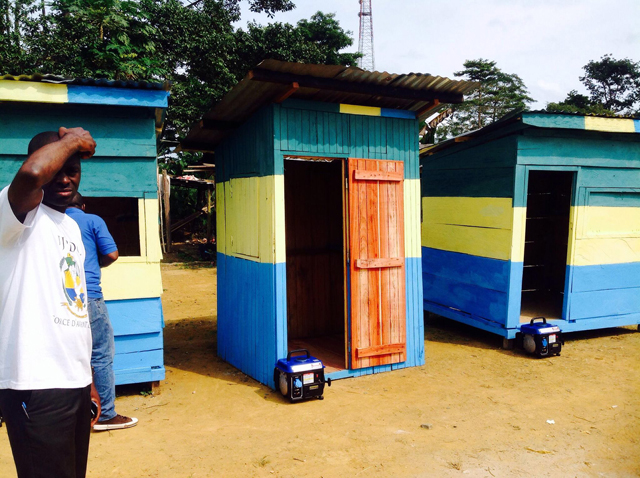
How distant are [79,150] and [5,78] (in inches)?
121

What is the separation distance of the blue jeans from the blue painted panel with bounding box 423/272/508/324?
4.87 meters

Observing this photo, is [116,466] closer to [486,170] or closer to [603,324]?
[486,170]

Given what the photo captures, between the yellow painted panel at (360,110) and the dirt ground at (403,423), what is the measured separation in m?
3.03

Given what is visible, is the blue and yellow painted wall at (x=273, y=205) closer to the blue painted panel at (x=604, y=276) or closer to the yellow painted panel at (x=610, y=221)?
the blue painted panel at (x=604, y=276)

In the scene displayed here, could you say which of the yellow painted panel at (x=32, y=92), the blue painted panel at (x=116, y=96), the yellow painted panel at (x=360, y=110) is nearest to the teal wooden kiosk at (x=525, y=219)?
the yellow painted panel at (x=360, y=110)

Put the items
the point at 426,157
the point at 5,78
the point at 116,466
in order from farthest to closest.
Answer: the point at 426,157, the point at 5,78, the point at 116,466

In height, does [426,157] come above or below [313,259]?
above

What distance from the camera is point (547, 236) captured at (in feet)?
27.7

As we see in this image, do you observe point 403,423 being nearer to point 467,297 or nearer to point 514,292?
point 514,292

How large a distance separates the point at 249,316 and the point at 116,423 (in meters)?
1.87

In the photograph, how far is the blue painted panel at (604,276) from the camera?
670cm

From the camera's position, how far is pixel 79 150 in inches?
80.6

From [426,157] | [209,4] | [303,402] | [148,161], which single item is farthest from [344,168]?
[209,4]

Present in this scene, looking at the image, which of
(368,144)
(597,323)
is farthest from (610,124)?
(368,144)
